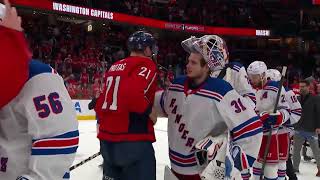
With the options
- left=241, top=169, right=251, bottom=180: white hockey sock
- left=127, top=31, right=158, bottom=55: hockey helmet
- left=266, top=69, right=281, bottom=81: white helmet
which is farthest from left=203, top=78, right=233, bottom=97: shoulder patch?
left=266, top=69, right=281, bottom=81: white helmet

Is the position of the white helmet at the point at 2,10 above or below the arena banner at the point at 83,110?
above

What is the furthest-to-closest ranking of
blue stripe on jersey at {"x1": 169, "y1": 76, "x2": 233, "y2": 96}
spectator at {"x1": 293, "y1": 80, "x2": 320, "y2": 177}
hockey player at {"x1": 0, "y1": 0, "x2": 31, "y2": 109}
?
spectator at {"x1": 293, "y1": 80, "x2": 320, "y2": 177} → blue stripe on jersey at {"x1": 169, "y1": 76, "x2": 233, "y2": 96} → hockey player at {"x1": 0, "y1": 0, "x2": 31, "y2": 109}

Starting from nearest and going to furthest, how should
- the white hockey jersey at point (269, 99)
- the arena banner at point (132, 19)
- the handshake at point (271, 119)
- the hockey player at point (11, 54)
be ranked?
the hockey player at point (11, 54)
the handshake at point (271, 119)
the white hockey jersey at point (269, 99)
the arena banner at point (132, 19)

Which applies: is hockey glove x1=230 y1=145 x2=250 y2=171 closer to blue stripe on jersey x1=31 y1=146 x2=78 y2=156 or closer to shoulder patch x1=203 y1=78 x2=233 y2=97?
shoulder patch x1=203 y1=78 x2=233 y2=97

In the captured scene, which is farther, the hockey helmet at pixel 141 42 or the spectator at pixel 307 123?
the spectator at pixel 307 123

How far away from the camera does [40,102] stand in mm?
1309

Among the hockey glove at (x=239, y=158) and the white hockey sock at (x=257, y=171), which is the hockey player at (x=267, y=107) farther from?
the hockey glove at (x=239, y=158)

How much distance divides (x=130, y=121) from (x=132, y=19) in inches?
567

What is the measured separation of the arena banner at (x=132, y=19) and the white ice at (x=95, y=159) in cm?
541

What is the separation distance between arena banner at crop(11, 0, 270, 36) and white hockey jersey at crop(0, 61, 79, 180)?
11.8 m

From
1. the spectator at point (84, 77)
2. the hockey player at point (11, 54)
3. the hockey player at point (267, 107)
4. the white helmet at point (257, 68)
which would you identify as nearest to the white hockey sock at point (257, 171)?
the hockey player at point (267, 107)

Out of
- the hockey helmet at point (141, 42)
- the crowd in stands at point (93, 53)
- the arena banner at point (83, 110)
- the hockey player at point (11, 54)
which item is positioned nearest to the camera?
the hockey player at point (11, 54)

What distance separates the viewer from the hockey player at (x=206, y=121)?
2281 millimetres

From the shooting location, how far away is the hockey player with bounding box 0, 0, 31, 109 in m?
1.19
